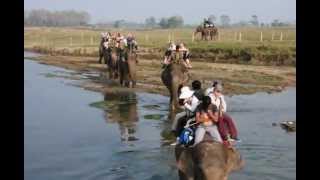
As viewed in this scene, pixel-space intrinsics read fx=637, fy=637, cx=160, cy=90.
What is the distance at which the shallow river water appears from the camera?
15.2 m

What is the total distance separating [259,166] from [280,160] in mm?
1095

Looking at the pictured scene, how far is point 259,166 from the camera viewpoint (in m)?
15.6

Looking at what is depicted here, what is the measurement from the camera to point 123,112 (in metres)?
23.5

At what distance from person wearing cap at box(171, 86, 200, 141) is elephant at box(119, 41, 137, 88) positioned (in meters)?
15.9

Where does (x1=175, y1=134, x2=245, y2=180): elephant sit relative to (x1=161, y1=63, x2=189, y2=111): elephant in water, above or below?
below

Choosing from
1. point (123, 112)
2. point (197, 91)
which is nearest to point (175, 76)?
point (123, 112)

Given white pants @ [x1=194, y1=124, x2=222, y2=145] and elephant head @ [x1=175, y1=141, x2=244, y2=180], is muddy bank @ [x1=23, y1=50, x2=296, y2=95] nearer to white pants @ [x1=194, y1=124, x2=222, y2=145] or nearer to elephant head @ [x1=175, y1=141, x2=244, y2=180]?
white pants @ [x1=194, y1=124, x2=222, y2=145]

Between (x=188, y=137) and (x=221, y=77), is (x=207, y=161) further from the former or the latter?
(x=221, y=77)

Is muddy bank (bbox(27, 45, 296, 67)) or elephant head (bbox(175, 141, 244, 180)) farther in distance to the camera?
muddy bank (bbox(27, 45, 296, 67))

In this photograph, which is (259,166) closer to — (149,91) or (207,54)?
(149,91)

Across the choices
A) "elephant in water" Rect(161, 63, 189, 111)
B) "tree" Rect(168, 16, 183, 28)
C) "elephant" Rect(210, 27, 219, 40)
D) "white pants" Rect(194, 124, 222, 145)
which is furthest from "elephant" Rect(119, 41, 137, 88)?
"tree" Rect(168, 16, 183, 28)

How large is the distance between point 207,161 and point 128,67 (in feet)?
62.9
